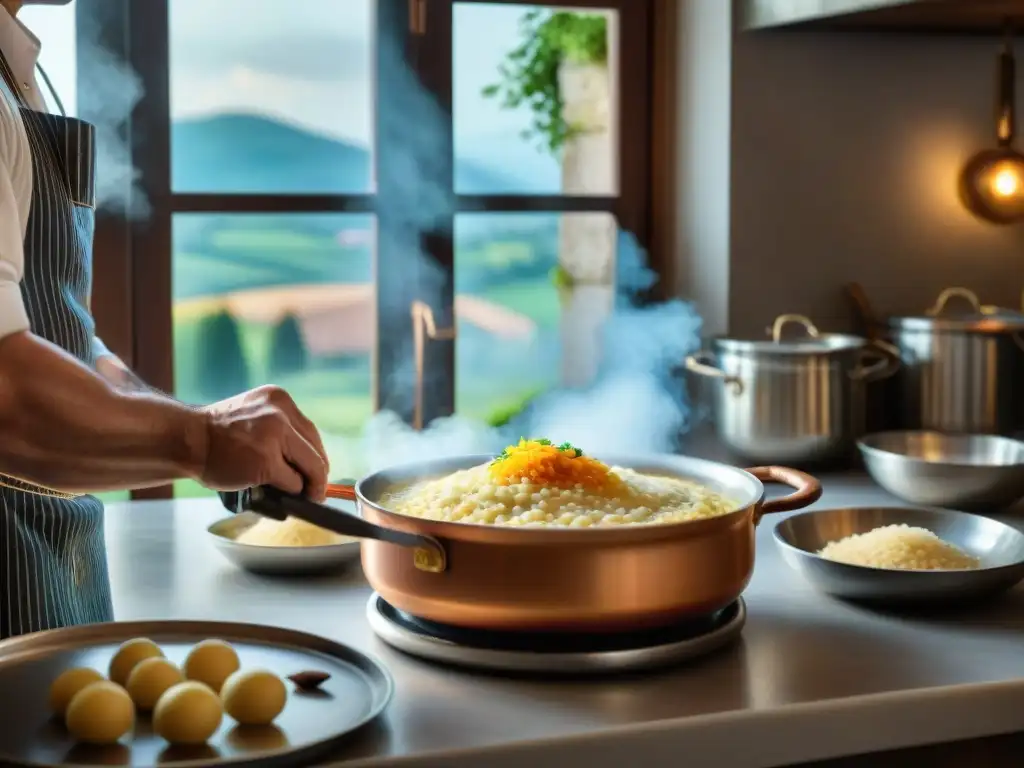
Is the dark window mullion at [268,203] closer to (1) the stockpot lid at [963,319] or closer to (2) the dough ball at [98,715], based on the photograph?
(1) the stockpot lid at [963,319]

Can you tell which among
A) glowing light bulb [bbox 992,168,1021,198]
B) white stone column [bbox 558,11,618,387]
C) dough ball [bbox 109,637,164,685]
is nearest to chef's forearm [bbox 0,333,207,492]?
dough ball [bbox 109,637,164,685]

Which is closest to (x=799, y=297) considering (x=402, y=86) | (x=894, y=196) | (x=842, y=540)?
(x=894, y=196)

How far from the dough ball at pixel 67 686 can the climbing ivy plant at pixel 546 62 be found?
6.47 feet

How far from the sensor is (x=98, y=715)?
1.02 meters

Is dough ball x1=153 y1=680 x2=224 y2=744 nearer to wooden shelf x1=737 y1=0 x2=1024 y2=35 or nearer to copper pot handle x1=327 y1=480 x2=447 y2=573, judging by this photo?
copper pot handle x1=327 y1=480 x2=447 y2=573

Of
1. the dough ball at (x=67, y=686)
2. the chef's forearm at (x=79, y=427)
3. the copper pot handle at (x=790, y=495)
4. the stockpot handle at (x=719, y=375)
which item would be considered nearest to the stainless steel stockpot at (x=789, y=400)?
the stockpot handle at (x=719, y=375)

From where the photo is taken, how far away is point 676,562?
4.11ft

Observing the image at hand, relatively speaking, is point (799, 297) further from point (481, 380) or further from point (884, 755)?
point (884, 755)

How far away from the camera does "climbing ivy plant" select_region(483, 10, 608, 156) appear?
112 inches

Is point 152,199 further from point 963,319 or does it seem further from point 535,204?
point 963,319

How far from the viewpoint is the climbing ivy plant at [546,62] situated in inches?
112

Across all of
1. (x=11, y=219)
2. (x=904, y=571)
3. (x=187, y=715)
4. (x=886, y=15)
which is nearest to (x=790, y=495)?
(x=904, y=571)

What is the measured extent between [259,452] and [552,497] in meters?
0.33

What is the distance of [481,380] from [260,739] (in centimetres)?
189
